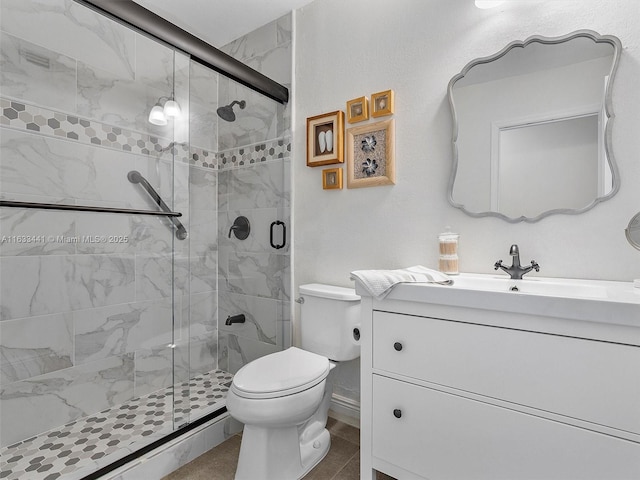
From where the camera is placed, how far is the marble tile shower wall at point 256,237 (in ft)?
7.23

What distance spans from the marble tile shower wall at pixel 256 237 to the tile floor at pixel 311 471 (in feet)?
1.93

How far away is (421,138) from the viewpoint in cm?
173

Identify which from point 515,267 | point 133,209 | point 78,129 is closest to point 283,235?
point 133,209

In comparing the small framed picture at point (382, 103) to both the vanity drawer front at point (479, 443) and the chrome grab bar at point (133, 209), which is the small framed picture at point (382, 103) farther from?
the vanity drawer front at point (479, 443)

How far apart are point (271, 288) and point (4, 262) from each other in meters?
1.31

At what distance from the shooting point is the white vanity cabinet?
0.98 metres

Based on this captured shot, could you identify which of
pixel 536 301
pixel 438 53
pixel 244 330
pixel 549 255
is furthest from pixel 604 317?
pixel 244 330

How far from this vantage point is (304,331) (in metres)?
1.92

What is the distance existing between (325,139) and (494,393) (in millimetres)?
1531

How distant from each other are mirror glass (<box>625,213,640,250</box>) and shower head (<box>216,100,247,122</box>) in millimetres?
1951

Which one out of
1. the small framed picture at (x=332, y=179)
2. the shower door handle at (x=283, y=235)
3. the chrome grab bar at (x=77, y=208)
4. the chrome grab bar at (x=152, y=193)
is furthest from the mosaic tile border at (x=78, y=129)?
the small framed picture at (x=332, y=179)

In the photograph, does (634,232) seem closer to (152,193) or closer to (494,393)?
(494,393)

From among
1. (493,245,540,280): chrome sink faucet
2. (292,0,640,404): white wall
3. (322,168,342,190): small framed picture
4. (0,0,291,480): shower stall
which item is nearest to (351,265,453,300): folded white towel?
(493,245,540,280): chrome sink faucet

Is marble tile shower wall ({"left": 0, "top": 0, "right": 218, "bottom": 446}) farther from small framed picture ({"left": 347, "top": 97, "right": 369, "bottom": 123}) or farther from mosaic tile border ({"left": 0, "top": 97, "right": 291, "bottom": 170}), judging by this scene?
small framed picture ({"left": 347, "top": 97, "right": 369, "bottom": 123})
